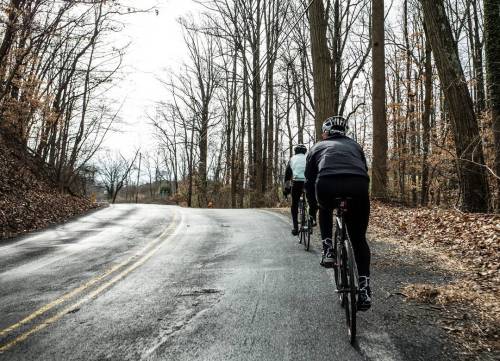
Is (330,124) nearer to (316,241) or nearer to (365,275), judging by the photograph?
(365,275)

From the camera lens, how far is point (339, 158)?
4.63 m

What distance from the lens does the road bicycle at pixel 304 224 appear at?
887cm

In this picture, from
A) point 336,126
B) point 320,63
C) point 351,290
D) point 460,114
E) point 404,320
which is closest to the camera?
point 351,290

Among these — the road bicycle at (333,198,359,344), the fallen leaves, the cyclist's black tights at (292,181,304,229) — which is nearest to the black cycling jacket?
the road bicycle at (333,198,359,344)

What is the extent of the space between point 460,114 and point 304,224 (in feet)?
18.1

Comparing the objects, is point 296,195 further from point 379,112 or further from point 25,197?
point 25,197

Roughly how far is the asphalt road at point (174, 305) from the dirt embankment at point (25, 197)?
144 inches

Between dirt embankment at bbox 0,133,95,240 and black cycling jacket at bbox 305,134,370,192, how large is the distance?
9918 millimetres

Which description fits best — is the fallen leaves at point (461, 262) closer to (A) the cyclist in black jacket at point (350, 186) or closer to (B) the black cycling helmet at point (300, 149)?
(A) the cyclist in black jacket at point (350, 186)

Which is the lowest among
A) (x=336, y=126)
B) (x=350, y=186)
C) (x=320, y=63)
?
(x=350, y=186)

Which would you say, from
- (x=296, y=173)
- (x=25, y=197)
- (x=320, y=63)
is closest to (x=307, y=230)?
(x=296, y=173)

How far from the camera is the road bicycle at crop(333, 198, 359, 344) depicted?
4.01m

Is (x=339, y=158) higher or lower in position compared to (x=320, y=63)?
lower

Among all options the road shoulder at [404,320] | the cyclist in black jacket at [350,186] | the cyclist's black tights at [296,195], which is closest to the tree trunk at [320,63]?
the cyclist's black tights at [296,195]
